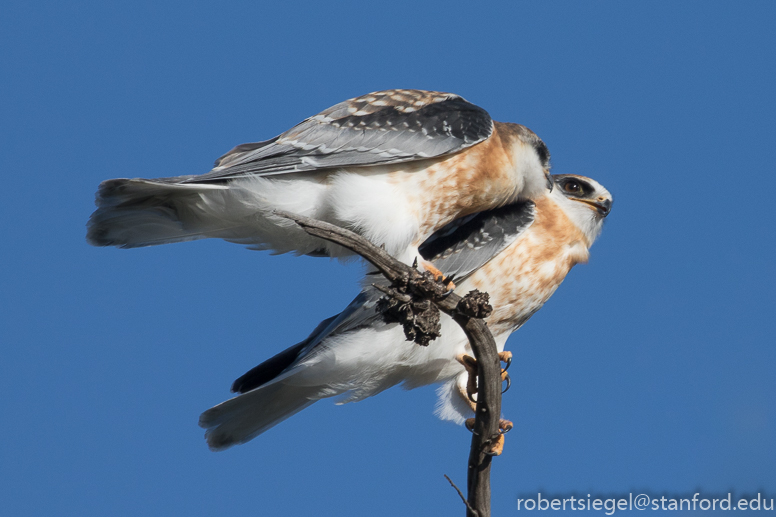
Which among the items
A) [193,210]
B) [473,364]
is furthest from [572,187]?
[193,210]

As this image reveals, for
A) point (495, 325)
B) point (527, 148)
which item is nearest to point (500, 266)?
point (495, 325)

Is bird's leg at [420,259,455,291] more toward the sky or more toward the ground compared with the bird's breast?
more toward the ground

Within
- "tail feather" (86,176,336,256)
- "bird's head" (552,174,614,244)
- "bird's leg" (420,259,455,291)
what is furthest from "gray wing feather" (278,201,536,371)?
"tail feather" (86,176,336,256)

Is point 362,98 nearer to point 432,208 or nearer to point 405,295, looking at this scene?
point 432,208

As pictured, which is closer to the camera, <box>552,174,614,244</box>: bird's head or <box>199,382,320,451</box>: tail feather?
<box>199,382,320,451</box>: tail feather

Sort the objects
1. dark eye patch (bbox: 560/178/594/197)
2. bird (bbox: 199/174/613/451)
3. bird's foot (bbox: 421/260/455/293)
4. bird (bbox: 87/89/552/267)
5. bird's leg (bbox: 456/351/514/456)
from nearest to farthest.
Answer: bird's foot (bbox: 421/260/455/293) < bird (bbox: 87/89/552/267) < bird's leg (bbox: 456/351/514/456) < bird (bbox: 199/174/613/451) < dark eye patch (bbox: 560/178/594/197)

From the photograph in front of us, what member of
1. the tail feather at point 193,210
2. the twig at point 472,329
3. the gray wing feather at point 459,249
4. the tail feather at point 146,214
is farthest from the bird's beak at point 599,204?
the tail feather at point 146,214

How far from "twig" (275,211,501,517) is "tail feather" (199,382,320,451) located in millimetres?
1637

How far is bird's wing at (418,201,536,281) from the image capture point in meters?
5.73

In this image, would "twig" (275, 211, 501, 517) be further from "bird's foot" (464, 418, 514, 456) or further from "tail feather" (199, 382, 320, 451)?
"tail feather" (199, 382, 320, 451)

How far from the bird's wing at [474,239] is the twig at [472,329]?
133 cm

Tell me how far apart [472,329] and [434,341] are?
1268 mm

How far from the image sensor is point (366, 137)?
4883mm

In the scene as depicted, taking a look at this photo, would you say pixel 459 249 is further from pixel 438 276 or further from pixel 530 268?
pixel 438 276
